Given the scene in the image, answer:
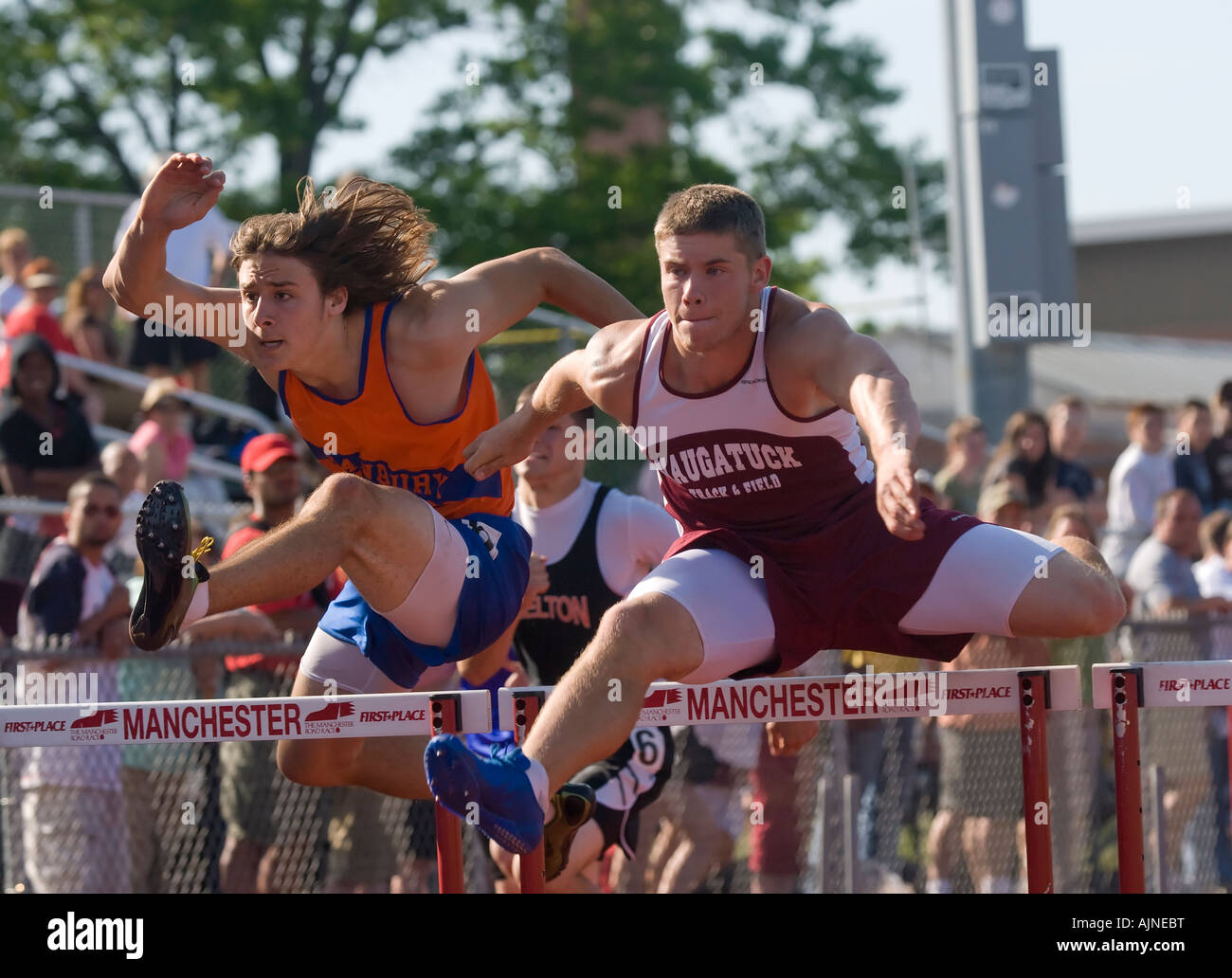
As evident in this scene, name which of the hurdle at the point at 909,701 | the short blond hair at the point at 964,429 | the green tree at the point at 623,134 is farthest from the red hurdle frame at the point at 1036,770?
the green tree at the point at 623,134

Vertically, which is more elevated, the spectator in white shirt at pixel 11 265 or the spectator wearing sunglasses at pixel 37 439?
the spectator in white shirt at pixel 11 265

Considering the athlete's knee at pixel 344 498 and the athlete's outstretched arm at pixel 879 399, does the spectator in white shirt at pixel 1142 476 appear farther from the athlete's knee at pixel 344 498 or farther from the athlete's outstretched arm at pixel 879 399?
the athlete's knee at pixel 344 498

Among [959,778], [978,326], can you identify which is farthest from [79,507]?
[978,326]

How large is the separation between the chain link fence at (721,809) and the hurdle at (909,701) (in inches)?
93.4

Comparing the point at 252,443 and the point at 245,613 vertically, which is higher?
the point at 252,443

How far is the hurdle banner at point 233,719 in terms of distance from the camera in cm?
469

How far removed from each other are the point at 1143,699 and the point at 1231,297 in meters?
35.7

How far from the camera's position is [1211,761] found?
851cm

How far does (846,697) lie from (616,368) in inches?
46.0

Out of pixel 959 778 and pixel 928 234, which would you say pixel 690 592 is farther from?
pixel 928 234

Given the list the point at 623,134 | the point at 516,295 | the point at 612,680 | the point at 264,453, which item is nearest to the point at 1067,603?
the point at 612,680

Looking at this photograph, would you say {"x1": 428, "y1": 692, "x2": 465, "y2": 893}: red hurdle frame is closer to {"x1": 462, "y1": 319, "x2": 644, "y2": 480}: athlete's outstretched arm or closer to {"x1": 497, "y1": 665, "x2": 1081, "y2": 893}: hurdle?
{"x1": 497, "y1": 665, "x2": 1081, "y2": 893}: hurdle

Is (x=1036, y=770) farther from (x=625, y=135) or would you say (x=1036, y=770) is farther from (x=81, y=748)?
(x=625, y=135)

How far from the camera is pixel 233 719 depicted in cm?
471
